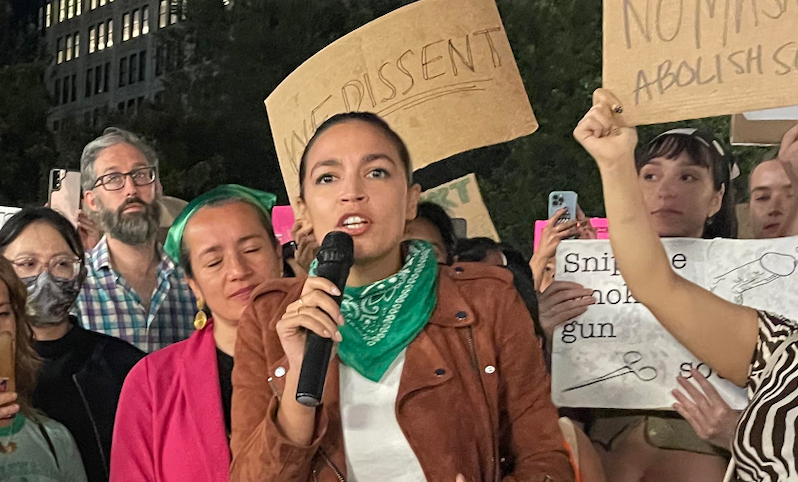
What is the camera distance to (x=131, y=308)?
98.3 inches

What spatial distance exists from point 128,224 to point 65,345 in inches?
13.9

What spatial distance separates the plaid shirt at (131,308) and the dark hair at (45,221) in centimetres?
11

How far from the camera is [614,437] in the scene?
6.75 ft

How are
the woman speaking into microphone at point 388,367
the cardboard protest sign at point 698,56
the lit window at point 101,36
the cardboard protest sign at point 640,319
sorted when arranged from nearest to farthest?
the woman speaking into microphone at point 388,367 < the cardboard protest sign at point 698,56 < the cardboard protest sign at point 640,319 < the lit window at point 101,36

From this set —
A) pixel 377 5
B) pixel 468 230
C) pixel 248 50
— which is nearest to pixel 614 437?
pixel 468 230

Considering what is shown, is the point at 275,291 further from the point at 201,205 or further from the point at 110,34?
the point at 110,34

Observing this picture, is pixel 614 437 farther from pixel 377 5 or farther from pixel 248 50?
pixel 248 50

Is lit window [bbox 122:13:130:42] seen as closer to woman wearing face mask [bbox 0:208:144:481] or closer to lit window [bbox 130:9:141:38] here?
lit window [bbox 130:9:141:38]

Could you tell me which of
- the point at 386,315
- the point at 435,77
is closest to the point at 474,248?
the point at 435,77

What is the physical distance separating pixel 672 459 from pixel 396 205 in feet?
2.84

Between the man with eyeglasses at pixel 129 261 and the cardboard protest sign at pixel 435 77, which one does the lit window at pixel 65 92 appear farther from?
the cardboard protest sign at pixel 435 77

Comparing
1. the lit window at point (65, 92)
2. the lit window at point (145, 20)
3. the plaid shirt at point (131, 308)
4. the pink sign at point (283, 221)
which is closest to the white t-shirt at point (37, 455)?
the plaid shirt at point (131, 308)

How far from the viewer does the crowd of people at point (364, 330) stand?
1433 millimetres

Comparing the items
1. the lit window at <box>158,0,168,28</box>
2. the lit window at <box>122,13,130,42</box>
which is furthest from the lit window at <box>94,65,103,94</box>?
the lit window at <box>158,0,168,28</box>
